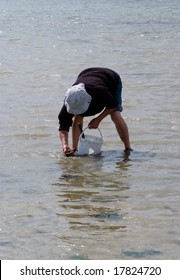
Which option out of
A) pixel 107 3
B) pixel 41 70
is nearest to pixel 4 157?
pixel 41 70

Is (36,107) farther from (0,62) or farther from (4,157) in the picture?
(0,62)

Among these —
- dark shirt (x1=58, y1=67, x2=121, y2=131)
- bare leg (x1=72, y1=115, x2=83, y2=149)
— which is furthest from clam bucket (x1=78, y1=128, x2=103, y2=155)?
dark shirt (x1=58, y1=67, x2=121, y2=131)

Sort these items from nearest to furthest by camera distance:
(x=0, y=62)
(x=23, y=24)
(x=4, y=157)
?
(x=4, y=157), (x=0, y=62), (x=23, y=24)

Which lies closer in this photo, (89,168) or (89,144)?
(89,168)

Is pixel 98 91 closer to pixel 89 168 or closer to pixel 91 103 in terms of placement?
pixel 91 103

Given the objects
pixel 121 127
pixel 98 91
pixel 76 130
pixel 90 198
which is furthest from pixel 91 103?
pixel 90 198

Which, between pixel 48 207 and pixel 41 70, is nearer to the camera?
pixel 48 207

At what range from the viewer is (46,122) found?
1055 centimetres

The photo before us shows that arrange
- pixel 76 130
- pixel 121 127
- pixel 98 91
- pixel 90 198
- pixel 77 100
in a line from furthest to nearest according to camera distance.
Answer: pixel 121 127 → pixel 76 130 → pixel 98 91 → pixel 77 100 → pixel 90 198

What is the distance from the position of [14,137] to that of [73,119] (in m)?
1.24

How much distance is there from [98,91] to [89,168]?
83cm

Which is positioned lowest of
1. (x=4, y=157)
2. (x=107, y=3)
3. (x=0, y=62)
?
(x=107, y=3)

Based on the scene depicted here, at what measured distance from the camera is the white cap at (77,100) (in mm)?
8242

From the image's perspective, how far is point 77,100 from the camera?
27.0 ft
